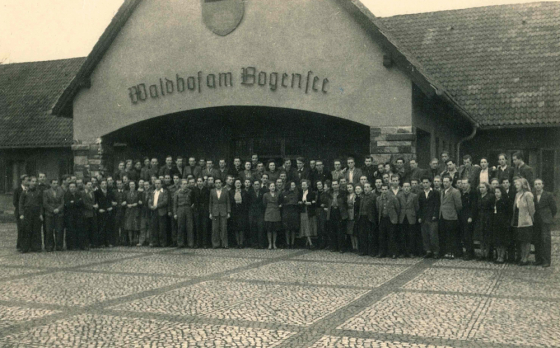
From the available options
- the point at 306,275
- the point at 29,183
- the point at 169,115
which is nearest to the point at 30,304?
the point at 306,275

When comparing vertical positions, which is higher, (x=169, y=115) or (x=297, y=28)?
(x=297, y=28)

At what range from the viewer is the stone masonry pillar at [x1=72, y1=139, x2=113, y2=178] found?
17.5 metres

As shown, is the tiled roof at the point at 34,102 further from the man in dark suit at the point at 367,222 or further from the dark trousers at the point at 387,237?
the dark trousers at the point at 387,237

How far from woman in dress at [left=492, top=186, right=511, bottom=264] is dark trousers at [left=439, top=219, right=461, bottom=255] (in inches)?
28.4

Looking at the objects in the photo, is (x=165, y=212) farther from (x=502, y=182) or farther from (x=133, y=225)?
(x=502, y=182)

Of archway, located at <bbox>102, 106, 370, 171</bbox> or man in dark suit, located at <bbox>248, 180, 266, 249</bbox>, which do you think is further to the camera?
archway, located at <bbox>102, 106, 370, 171</bbox>

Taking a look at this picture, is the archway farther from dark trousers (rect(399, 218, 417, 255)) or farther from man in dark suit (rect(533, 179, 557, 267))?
man in dark suit (rect(533, 179, 557, 267))

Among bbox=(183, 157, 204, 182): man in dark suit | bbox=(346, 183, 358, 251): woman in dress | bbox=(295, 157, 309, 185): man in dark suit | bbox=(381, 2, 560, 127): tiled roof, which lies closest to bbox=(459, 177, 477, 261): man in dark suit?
bbox=(346, 183, 358, 251): woman in dress

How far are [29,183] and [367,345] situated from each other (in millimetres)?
10504

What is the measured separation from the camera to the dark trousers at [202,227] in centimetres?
1455

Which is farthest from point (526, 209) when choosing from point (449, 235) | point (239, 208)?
point (239, 208)

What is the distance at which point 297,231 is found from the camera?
14.5 metres

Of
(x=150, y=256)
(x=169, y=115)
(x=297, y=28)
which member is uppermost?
(x=297, y=28)

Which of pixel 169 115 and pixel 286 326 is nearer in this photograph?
pixel 286 326
